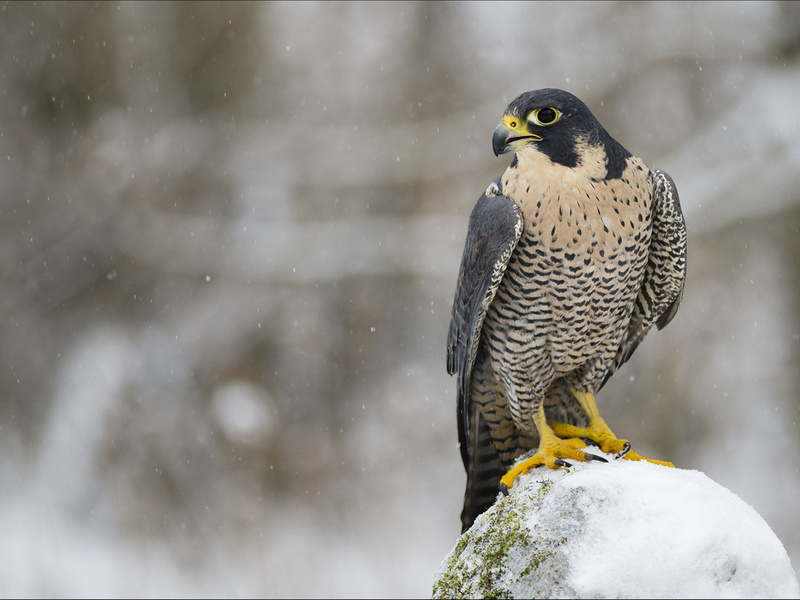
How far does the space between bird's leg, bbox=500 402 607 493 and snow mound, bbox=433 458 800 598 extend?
0.34m

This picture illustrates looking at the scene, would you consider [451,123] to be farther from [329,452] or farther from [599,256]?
[599,256]

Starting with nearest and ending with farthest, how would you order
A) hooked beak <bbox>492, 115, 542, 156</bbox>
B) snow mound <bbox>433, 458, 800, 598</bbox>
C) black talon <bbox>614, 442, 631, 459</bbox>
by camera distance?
snow mound <bbox>433, 458, 800, 598</bbox> < hooked beak <bbox>492, 115, 542, 156</bbox> < black talon <bbox>614, 442, 631, 459</bbox>

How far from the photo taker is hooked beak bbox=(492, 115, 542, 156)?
2518 mm

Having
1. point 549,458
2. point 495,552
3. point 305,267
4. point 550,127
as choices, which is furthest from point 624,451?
point 305,267

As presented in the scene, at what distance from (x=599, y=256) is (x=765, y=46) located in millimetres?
5132

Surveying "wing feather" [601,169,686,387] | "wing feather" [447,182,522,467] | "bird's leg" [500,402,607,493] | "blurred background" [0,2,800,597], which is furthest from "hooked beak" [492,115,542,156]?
"blurred background" [0,2,800,597]

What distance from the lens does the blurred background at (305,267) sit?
21.0 feet

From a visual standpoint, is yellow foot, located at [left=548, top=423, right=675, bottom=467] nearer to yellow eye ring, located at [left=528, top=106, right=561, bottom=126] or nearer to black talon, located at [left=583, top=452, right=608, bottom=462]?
black talon, located at [left=583, top=452, right=608, bottom=462]

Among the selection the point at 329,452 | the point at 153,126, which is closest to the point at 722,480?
the point at 329,452

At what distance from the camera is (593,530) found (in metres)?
2.04

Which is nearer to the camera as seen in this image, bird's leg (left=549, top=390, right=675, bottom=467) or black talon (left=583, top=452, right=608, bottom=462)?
black talon (left=583, top=452, right=608, bottom=462)

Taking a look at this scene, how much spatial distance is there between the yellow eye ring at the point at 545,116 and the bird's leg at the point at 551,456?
1.09m

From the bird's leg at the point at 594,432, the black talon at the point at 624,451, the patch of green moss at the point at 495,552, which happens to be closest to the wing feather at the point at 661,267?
the bird's leg at the point at 594,432

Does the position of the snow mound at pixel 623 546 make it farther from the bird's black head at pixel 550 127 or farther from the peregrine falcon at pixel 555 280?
the bird's black head at pixel 550 127
